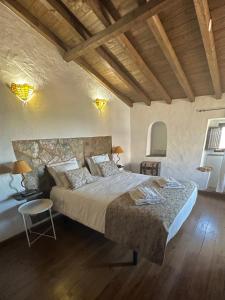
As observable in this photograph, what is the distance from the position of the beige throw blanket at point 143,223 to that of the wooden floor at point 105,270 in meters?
0.28

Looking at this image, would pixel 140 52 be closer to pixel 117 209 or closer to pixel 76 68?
pixel 76 68

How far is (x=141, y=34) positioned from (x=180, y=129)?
2450 mm

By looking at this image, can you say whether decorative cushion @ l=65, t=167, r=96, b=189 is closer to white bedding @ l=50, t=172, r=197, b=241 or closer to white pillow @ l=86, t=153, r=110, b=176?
white bedding @ l=50, t=172, r=197, b=241

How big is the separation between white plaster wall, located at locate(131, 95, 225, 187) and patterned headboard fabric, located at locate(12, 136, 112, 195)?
1.91m

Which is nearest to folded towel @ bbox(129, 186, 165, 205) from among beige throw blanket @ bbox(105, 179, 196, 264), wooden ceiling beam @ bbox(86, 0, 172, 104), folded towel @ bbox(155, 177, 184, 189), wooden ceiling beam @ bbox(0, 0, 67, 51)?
beige throw blanket @ bbox(105, 179, 196, 264)

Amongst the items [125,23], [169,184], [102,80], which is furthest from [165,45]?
[169,184]

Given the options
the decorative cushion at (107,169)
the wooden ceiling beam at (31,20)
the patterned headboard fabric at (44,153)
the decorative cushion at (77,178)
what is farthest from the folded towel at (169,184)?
the wooden ceiling beam at (31,20)

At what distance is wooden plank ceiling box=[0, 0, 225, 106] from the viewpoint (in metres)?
2.05

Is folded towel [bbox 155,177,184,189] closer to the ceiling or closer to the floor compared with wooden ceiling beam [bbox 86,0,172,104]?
closer to the floor

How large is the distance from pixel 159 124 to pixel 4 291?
16.5ft

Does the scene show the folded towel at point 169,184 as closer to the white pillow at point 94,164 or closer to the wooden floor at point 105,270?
the wooden floor at point 105,270

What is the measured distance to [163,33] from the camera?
2.27 meters

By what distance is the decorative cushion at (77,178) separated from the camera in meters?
2.62

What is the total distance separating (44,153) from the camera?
9.21 ft
